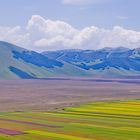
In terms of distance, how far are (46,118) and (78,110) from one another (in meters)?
19.7

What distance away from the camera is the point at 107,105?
440 ft

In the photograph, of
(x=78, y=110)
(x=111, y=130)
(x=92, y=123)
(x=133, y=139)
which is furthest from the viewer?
(x=78, y=110)

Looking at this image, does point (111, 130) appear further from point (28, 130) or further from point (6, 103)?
point (6, 103)

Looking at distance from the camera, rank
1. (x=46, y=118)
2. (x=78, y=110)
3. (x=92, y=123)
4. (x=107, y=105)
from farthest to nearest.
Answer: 1. (x=107, y=105)
2. (x=78, y=110)
3. (x=46, y=118)
4. (x=92, y=123)

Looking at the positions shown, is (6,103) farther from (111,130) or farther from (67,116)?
(111,130)

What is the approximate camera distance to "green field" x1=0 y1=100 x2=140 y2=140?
77.3 metres

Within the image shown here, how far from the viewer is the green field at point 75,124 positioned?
7731 cm

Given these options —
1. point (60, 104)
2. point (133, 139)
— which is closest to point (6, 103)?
point (60, 104)

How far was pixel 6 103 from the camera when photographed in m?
140

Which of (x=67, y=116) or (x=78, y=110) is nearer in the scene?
(x=67, y=116)

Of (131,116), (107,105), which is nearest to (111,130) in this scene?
(131,116)

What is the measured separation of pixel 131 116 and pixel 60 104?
3777 centimetres

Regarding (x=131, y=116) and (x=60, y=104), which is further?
(x=60, y=104)

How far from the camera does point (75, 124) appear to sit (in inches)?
3644
